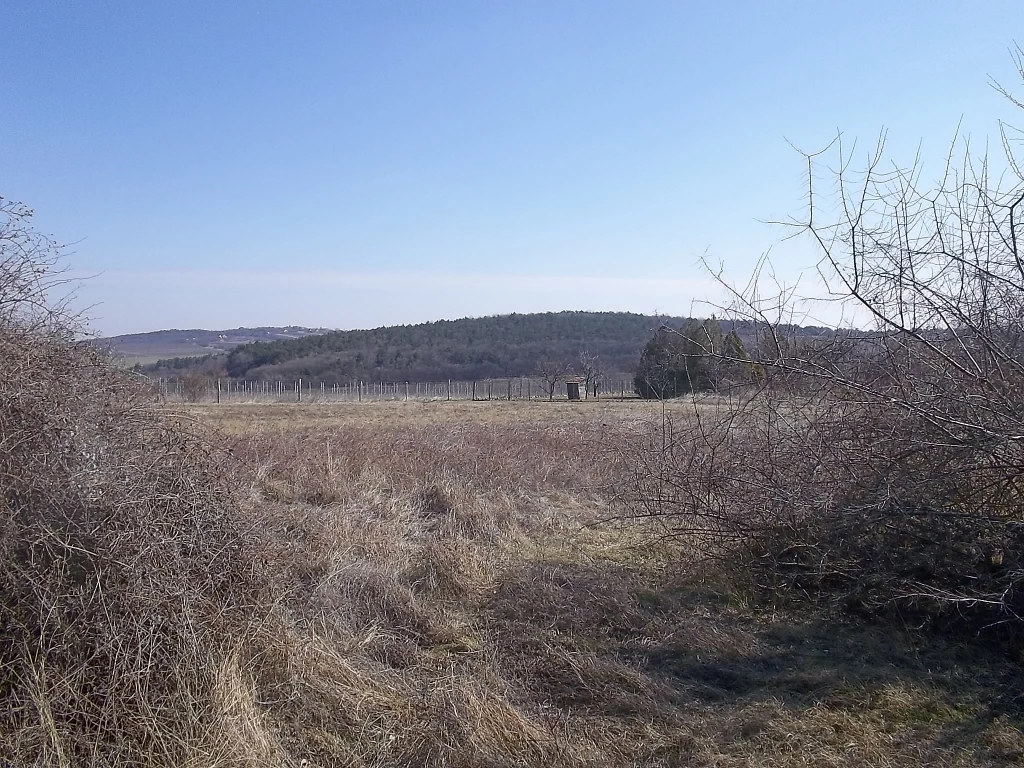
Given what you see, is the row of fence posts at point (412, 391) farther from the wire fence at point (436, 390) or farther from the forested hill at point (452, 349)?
the forested hill at point (452, 349)

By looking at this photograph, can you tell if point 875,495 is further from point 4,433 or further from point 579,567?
point 4,433

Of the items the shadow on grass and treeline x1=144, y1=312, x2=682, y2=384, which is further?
treeline x1=144, y1=312, x2=682, y2=384

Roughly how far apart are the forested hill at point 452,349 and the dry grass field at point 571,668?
185 ft

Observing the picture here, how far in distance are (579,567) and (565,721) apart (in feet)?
8.83

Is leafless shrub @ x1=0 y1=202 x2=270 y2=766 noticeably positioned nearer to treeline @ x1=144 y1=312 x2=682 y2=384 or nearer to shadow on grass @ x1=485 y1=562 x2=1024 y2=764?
shadow on grass @ x1=485 y1=562 x2=1024 y2=764

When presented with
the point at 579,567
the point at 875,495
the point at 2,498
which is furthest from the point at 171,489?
the point at 875,495

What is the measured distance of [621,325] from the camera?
8969cm

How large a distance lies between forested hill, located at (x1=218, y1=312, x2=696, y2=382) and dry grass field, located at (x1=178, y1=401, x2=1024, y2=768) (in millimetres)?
56361

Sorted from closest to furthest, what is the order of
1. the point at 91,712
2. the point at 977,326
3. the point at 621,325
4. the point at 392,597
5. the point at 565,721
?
the point at 91,712
the point at 565,721
the point at 977,326
the point at 392,597
the point at 621,325

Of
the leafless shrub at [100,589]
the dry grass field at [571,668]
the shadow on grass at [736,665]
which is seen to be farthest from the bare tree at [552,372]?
the leafless shrub at [100,589]

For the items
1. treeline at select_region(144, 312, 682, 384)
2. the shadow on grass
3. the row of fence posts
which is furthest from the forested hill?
the shadow on grass

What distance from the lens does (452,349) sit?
284 ft

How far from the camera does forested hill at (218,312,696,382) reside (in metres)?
75.3

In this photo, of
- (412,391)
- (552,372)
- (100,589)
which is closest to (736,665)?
(100,589)
